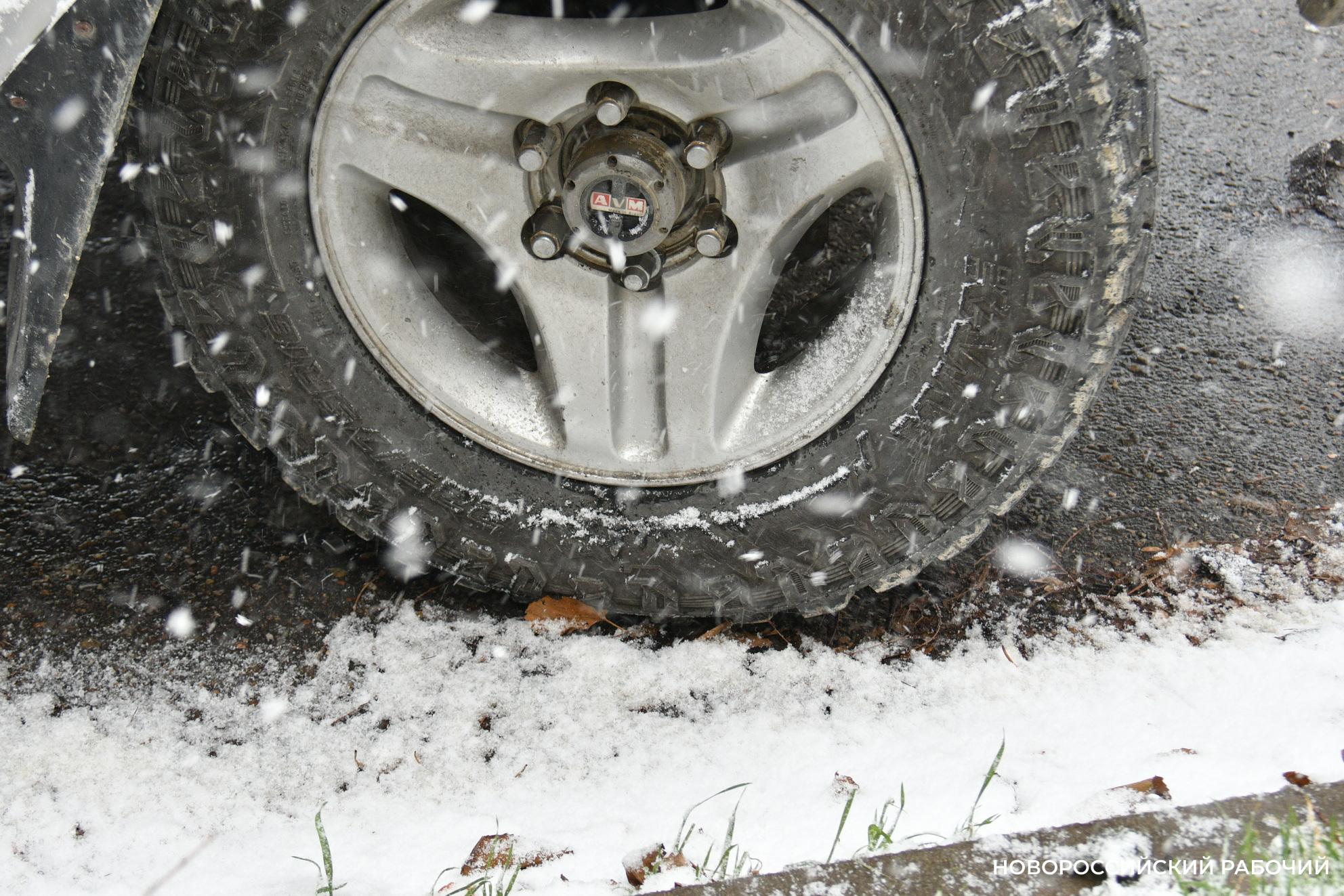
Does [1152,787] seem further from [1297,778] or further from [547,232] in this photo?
[547,232]

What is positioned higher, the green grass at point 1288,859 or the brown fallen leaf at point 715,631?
the brown fallen leaf at point 715,631

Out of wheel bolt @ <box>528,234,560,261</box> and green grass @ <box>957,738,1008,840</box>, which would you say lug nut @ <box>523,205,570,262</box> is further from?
green grass @ <box>957,738,1008,840</box>

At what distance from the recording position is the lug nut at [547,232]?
171 cm

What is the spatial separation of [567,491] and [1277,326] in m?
2.05

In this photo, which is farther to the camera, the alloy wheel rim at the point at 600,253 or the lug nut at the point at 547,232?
the lug nut at the point at 547,232

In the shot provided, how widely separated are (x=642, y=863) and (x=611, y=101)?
1.17 meters

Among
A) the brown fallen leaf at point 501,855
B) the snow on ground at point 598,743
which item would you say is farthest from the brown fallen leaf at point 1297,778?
the brown fallen leaf at point 501,855

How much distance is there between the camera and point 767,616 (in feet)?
6.22

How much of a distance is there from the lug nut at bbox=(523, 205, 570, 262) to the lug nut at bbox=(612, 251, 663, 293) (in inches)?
4.6

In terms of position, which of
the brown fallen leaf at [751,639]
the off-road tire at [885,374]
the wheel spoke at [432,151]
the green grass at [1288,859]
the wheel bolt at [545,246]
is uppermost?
the wheel spoke at [432,151]

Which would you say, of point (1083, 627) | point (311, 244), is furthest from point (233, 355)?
point (1083, 627)

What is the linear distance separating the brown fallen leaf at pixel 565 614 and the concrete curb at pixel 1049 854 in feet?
2.27

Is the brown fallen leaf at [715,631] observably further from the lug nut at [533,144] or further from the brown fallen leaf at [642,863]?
the lug nut at [533,144]

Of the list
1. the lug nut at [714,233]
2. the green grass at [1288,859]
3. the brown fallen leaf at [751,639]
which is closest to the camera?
the green grass at [1288,859]
